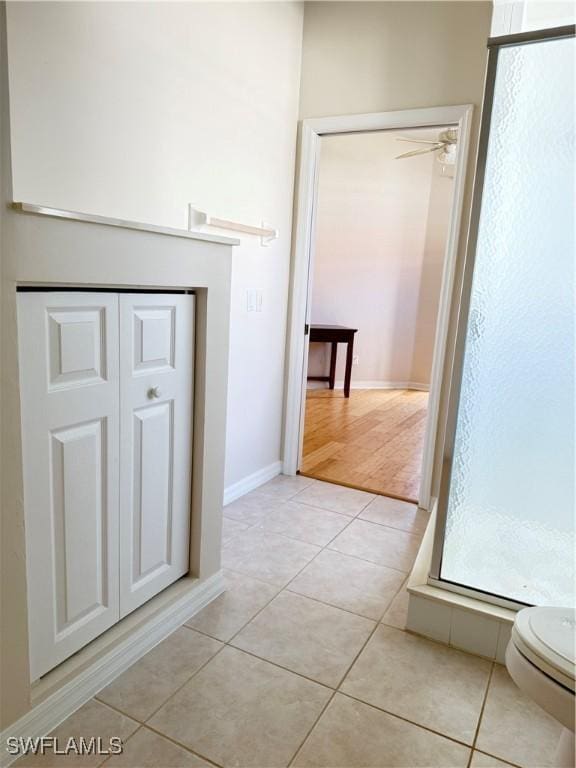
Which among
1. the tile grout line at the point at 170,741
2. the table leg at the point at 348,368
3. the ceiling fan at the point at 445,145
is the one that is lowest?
the tile grout line at the point at 170,741

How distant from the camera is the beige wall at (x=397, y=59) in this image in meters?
2.47

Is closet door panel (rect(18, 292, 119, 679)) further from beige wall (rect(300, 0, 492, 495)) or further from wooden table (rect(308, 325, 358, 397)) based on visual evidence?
wooden table (rect(308, 325, 358, 397))

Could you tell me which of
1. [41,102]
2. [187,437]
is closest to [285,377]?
[187,437]

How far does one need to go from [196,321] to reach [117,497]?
0.58 meters

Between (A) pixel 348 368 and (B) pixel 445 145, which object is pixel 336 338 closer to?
(A) pixel 348 368

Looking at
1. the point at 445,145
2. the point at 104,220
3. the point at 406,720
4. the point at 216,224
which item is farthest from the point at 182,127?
the point at 445,145

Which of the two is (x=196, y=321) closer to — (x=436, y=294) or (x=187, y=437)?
(x=187, y=437)

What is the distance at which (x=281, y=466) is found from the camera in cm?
322

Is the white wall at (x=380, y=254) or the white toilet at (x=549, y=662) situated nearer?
the white toilet at (x=549, y=662)

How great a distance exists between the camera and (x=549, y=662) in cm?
103

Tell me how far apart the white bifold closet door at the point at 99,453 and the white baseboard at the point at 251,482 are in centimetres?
101

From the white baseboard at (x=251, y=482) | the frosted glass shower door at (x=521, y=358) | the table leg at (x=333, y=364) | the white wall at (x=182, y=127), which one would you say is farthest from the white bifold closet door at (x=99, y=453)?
the table leg at (x=333, y=364)

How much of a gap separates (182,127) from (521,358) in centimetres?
156

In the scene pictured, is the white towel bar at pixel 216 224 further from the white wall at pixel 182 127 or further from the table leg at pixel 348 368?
the table leg at pixel 348 368
